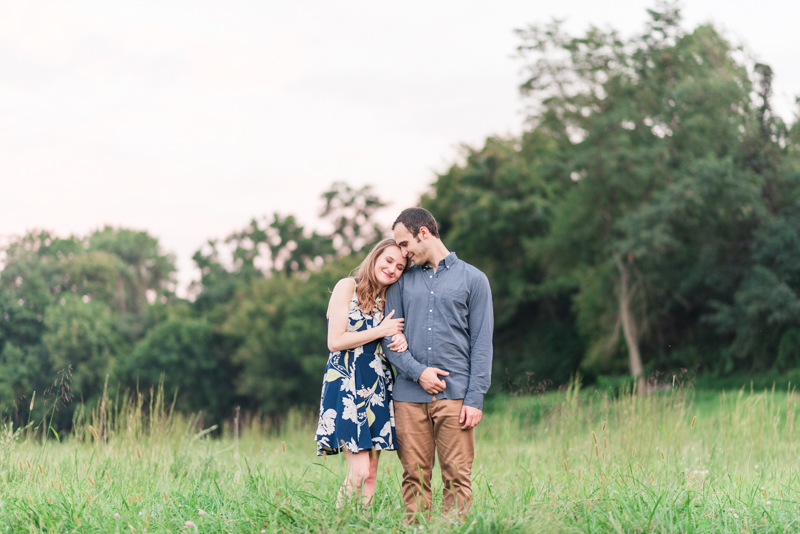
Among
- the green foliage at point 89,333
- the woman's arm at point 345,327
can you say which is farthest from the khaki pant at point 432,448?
the green foliage at point 89,333

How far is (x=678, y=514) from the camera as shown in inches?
137

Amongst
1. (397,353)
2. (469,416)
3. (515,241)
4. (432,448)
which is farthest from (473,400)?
(515,241)

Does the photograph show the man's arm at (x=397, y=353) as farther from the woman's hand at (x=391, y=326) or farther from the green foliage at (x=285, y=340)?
the green foliage at (x=285, y=340)

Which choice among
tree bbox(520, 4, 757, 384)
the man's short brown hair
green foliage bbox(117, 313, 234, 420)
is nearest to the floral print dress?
the man's short brown hair

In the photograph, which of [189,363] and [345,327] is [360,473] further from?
[189,363]

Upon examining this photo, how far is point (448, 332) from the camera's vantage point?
3.85m

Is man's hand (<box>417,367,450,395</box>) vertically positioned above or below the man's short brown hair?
below

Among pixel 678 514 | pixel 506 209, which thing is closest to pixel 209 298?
pixel 506 209

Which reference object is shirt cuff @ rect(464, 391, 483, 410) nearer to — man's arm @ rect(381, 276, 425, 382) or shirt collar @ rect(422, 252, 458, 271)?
man's arm @ rect(381, 276, 425, 382)

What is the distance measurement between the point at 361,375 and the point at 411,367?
0.98 ft

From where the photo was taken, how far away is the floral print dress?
12.2 ft

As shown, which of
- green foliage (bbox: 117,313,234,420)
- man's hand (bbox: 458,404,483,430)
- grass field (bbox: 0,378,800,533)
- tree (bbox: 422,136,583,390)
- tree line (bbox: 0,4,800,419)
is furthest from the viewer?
green foliage (bbox: 117,313,234,420)

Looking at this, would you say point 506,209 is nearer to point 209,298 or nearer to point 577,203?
point 577,203

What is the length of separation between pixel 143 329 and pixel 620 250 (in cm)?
2871
